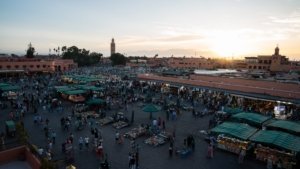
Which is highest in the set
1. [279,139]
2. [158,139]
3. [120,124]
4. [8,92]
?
[8,92]

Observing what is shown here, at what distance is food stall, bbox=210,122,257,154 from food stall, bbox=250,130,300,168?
526mm

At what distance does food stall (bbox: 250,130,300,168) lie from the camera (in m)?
13.3

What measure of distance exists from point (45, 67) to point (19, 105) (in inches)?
1503

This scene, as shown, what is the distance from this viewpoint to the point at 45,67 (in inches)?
2400

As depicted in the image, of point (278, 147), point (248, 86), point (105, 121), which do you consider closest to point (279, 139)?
point (278, 147)

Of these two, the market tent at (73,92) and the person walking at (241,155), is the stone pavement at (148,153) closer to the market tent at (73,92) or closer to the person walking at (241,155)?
the person walking at (241,155)

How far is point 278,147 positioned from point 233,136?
264 cm

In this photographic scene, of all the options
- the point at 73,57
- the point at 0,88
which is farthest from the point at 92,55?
the point at 0,88

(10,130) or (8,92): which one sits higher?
(8,92)

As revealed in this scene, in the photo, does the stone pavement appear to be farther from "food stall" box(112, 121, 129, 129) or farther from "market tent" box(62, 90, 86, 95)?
"market tent" box(62, 90, 86, 95)

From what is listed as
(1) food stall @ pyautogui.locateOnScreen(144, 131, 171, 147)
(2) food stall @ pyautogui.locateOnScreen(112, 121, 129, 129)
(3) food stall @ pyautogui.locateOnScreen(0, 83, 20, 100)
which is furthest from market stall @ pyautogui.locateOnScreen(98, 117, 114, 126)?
(3) food stall @ pyautogui.locateOnScreen(0, 83, 20, 100)

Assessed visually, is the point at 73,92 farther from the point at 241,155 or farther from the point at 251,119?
the point at 241,155

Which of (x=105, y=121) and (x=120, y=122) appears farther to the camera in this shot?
(x=105, y=121)

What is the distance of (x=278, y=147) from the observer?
13695 mm
